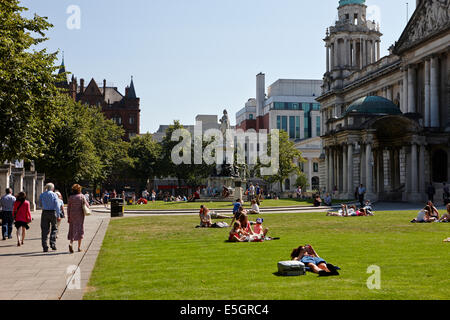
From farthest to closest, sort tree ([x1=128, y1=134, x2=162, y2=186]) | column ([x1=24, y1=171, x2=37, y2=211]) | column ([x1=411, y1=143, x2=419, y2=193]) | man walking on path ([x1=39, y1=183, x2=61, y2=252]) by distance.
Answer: tree ([x1=128, y1=134, x2=162, y2=186]), column ([x1=411, y1=143, x2=419, y2=193]), column ([x1=24, y1=171, x2=37, y2=211]), man walking on path ([x1=39, y1=183, x2=61, y2=252])

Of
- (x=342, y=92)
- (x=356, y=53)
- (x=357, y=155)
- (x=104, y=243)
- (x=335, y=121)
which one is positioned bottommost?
(x=104, y=243)

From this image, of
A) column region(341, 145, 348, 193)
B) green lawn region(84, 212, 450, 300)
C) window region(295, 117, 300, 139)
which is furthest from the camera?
window region(295, 117, 300, 139)

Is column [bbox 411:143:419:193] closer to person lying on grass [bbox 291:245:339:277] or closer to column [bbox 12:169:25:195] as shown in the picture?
column [bbox 12:169:25:195]

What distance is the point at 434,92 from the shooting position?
5209cm

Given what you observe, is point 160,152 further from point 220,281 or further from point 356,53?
point 220,281

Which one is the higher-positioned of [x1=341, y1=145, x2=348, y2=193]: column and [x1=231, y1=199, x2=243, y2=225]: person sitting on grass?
[x1=341, y1=145, x2=348, y2=193]: column

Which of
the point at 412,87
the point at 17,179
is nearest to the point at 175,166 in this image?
the point at 412,87

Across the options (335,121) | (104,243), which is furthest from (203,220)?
(335,121)

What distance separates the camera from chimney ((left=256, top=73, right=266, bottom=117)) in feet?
481

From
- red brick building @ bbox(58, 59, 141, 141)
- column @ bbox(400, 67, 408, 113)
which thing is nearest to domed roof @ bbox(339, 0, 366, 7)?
column @ bbox(400, 67, 408, 113)

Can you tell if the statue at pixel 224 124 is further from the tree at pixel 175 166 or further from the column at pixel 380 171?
the tree at pixel 175 166

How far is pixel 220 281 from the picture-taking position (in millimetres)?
10305

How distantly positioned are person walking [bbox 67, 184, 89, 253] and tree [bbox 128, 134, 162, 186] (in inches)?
2870

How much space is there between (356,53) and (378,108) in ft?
126
